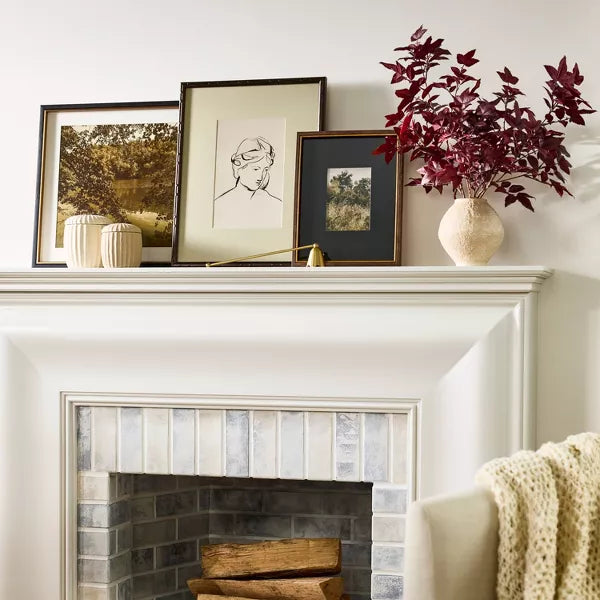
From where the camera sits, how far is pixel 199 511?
8.96 ft

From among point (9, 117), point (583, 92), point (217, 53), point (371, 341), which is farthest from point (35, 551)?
point (583, 92)

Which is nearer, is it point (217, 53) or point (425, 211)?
point (425, 211)

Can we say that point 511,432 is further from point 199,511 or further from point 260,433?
point 199,511

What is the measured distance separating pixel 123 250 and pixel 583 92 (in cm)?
122

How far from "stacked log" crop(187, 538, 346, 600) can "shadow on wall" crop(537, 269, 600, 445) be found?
0.64 meters

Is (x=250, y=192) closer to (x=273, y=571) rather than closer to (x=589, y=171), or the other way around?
(x=589, y=171)

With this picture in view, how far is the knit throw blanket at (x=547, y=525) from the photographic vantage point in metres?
1.36

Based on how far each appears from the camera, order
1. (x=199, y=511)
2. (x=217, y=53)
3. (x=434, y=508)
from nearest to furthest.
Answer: (x=434, y=508) < (x=217, y=53) < (x=199, y=511)

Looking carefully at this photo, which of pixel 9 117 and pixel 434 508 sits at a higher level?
pixel 9 117

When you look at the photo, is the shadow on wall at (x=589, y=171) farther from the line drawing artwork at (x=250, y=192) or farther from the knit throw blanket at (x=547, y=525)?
the knit throw blanket at (x=547, y=525)

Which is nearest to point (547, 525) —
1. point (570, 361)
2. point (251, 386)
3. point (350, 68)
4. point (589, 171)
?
point (570, 361)

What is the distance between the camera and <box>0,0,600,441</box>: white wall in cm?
224

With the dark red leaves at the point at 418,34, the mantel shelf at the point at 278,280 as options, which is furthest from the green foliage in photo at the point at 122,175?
the dark red leaves at the point at 418,34

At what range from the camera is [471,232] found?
2.15 meters
